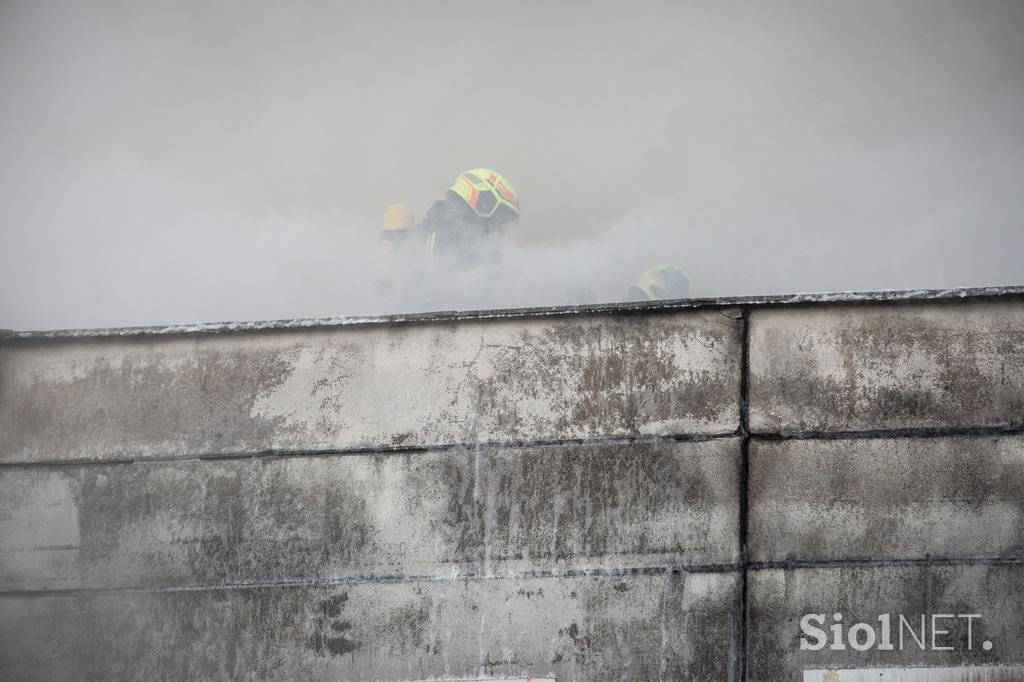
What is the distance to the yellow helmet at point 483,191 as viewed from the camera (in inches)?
463

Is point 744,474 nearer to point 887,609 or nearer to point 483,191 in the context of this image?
point 887,609

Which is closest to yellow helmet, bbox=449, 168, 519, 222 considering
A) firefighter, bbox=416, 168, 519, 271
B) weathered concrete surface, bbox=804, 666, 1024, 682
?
firefighter, bbox=416, 168, 519, 271

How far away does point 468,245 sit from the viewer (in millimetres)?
11977

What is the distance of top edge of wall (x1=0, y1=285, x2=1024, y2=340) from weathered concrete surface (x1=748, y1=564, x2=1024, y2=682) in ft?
4.29

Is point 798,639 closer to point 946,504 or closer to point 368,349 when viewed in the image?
point 946,504

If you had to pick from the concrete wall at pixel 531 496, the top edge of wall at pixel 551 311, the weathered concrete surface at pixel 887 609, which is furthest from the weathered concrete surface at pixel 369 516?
the top edge of wall at pixel 551 311

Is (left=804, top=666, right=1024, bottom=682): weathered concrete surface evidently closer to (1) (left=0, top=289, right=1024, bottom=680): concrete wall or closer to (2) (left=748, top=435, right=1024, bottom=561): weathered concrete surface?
(1) (left=0, top=289, right=1024, bottom=680): concrete wall

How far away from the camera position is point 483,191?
11766 mm

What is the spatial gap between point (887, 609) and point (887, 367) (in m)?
1.17

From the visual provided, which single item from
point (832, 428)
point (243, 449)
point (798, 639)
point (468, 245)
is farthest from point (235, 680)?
point (468, 245)

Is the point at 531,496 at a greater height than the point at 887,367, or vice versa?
the point at 887,367

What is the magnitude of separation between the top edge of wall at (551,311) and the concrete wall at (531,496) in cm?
2

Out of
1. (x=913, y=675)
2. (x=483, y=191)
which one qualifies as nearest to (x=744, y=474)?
(x=913, y=675)

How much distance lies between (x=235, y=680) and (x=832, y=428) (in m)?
3.24
